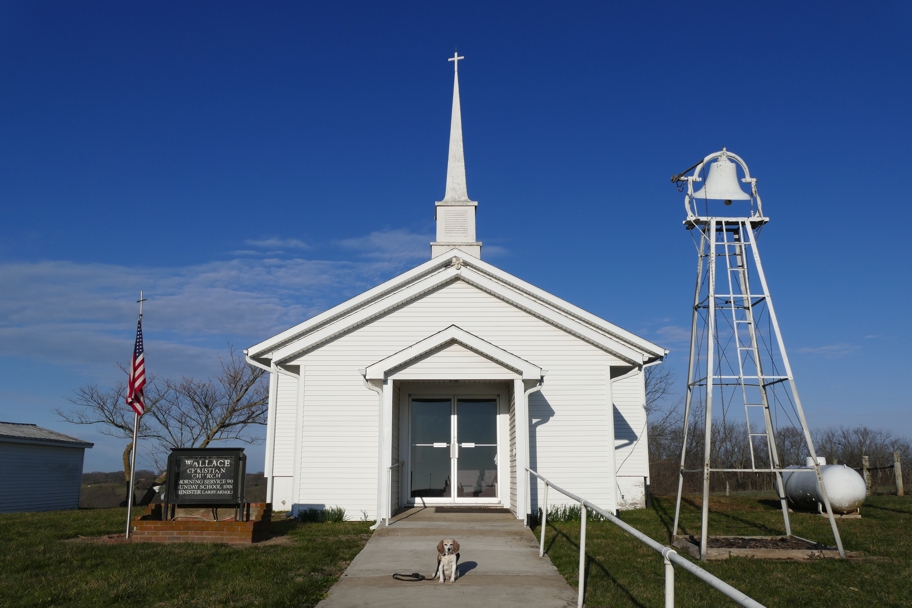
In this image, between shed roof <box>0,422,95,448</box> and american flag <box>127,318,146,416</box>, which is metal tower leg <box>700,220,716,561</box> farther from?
shed roof <box>0,422,95,448</box>

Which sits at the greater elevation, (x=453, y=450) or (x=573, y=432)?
(x=573, y=432)

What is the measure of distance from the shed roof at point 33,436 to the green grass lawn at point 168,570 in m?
14.3

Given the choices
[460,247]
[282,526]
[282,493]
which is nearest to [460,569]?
[282,526]

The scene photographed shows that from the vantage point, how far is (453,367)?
11.9 m

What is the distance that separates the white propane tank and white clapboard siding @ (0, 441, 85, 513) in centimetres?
2301

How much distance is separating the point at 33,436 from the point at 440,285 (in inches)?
708

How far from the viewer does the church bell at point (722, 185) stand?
10.6 m

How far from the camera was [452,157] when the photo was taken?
19.1 meters

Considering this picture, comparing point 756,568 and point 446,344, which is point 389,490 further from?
point 756,568

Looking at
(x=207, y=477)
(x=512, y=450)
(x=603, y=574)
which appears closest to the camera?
(x=603, y=574)

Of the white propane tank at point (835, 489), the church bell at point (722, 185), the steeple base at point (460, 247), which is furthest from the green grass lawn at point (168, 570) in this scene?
the white propane tank at point (835, 489)

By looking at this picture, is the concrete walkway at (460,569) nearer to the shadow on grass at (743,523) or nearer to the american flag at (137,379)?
the shadow on grass at (743,523)

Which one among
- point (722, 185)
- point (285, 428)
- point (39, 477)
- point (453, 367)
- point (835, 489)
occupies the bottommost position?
point (39, 477)

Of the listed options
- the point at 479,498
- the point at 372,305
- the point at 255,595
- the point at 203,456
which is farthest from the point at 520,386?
the point at 255,595
